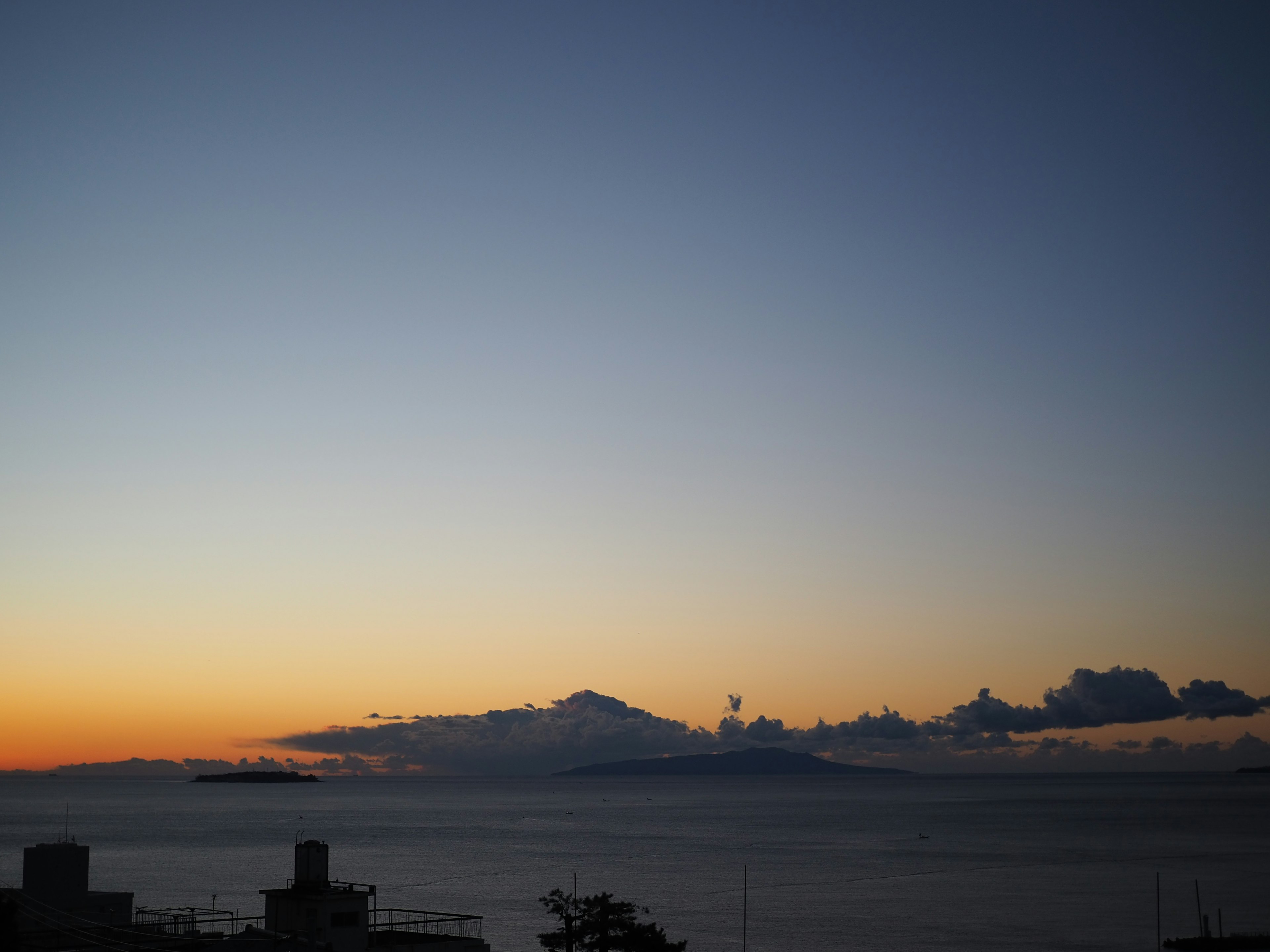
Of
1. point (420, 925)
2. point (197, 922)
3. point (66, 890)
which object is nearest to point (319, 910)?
point (197, 922)

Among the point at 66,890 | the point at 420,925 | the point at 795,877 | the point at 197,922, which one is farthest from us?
the point at 795,877

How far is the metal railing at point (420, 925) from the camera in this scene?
38250 mm

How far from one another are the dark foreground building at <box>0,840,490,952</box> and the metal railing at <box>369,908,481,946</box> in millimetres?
229

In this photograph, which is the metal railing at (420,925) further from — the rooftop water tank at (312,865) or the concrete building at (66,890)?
the concrete building at (66,890)

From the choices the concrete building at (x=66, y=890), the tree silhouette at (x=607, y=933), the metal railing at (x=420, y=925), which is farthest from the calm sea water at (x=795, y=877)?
the concrete building at (x=66, y=890)

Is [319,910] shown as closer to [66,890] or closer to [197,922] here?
[197,922]

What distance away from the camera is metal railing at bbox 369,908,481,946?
38250 millimetres

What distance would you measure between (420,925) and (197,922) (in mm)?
22064

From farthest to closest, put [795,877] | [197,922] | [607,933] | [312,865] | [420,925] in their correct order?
1. [795,877]
2. [420,925]
3. [607,933]
4. [197,922]
5. [312,865]

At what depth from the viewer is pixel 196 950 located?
34.8 meters

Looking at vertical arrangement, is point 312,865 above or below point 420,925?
above

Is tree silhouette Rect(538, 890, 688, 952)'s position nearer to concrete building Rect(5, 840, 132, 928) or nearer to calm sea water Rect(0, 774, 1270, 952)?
concrete building Rect(5, 840, 132, 928)

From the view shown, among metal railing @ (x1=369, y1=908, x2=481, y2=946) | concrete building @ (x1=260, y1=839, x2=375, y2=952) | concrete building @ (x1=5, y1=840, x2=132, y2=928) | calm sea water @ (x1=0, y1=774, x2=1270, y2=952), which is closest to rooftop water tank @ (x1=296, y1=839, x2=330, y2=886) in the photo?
concrete building @ (x1=260, y1=839, x2=375, y2=952)

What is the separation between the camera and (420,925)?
2372 inches
